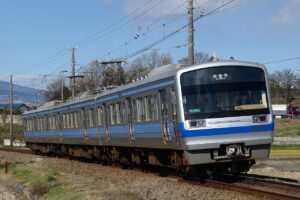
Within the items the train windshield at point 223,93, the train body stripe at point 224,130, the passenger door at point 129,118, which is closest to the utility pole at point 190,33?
the passenger door at point 129,118

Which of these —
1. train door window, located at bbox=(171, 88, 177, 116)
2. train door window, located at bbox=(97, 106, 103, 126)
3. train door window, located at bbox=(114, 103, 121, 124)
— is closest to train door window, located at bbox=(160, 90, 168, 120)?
train door window, located at bbox=(171, 88, 177, 116)

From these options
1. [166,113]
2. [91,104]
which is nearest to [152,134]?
[166,113]

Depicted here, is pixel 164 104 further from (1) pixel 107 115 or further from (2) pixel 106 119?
(2) pixel 106 119

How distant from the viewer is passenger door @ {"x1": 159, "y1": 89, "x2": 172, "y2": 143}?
15184 millimetres

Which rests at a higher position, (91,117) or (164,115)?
(91,117)

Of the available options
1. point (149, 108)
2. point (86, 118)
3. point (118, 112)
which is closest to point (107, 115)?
point (118, 112)

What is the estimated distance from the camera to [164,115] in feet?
50.7

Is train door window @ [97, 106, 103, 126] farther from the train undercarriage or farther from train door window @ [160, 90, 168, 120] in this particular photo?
train door window @ [160, 90, 168, 120]

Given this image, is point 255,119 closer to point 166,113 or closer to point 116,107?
point 166,113

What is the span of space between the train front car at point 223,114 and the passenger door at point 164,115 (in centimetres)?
122

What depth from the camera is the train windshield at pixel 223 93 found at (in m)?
13.9

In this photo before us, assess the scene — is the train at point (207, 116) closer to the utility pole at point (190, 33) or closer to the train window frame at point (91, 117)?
the utility pole at point (190, 33)

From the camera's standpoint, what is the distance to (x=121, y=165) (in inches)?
864

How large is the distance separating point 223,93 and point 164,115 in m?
2.03
